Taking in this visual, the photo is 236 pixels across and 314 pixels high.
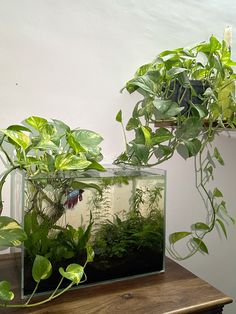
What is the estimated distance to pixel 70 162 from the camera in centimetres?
66

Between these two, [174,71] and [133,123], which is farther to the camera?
[133,123]

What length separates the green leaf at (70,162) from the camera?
2.15ft

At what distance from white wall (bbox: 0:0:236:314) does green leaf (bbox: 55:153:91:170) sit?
1.16ft

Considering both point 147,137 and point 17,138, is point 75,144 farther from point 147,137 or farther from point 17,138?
point 147,137

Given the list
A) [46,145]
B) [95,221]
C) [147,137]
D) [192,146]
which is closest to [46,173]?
[46,145]

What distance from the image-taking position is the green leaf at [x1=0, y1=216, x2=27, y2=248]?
581 millimetres

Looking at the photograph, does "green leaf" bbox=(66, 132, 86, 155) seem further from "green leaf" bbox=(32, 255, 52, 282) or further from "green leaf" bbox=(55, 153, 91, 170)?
"green leaf" bbox=(32, 255, 52, 282)

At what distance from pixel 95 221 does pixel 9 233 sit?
25 centimetres

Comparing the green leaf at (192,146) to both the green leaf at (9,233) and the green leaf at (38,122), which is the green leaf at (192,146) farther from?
the green leaf at (9,233)

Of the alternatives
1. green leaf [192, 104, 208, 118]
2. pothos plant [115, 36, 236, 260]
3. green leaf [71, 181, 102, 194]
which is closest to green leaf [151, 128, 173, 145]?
pothos plant [115, 36, 236, 260]

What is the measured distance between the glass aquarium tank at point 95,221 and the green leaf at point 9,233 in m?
0.06

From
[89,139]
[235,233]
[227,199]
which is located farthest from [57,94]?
[235,233]

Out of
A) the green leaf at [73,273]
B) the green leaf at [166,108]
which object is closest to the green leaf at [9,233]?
the green leaf at [73,273]

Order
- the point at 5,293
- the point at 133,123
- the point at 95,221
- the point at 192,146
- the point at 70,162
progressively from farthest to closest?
the point at 133,123 < the point at 192,146 < the point at 95,221 < the point at 70,162 < the point at 5,293
